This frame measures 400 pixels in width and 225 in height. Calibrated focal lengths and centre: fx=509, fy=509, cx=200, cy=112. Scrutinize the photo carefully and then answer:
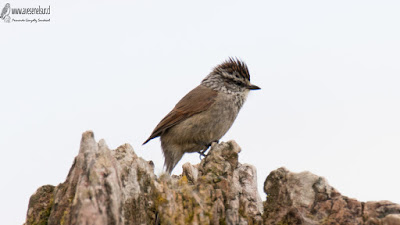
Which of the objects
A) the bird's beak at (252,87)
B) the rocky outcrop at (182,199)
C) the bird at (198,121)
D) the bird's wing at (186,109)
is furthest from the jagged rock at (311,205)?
the bird's beak at (252,87)

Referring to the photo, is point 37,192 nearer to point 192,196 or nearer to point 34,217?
point 34,217

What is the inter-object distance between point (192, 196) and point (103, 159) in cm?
119

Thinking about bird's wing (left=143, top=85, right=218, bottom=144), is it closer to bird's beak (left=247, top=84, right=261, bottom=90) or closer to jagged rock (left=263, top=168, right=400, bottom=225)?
bird's beak (left=247, top=84, right=261, bottom=90)

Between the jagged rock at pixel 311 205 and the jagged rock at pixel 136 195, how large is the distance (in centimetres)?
31

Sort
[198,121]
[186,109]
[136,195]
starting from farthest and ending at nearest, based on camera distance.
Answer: [186,109] → [198,121] → [136,195]

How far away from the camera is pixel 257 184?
7.35 metres

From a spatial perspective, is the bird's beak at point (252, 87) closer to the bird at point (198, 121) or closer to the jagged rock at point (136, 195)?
the bird at point (198, 121)

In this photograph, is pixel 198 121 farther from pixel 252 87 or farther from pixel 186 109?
pixel 252 87

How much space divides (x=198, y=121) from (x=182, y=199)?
3.61 metres

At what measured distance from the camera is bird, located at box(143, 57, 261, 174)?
32.1 feet

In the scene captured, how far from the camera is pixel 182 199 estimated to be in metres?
6.28

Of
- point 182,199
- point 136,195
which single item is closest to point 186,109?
point 136,195

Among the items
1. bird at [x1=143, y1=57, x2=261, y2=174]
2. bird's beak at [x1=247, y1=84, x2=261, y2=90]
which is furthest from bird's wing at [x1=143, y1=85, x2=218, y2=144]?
bird's beak at [x1=247, y1=84, x2=261, y2=90]

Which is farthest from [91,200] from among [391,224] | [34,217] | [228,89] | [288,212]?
[228,89]
